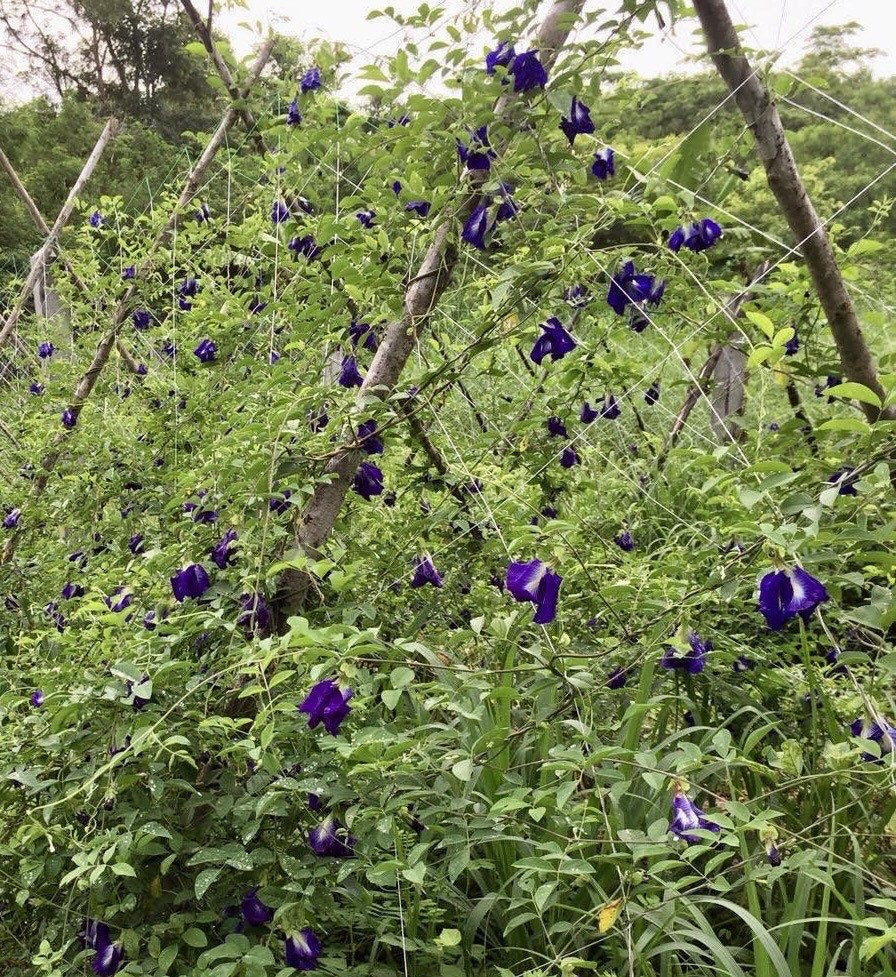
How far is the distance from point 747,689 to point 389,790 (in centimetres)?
87

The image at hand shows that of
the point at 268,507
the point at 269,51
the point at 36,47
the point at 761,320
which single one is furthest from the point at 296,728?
the point at 36,47

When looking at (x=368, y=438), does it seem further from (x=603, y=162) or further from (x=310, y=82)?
(x=310, y=82)

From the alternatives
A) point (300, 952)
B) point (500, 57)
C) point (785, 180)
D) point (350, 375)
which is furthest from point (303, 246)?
point (300, 952)

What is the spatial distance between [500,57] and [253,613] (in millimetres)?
823

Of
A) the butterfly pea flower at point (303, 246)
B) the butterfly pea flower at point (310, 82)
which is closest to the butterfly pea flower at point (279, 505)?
the butterfly pea flower at point (303, 246)

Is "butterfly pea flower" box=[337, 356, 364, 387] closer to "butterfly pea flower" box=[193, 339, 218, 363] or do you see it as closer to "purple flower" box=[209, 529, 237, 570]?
"purple flower" box=[209, 529, 237, 570]

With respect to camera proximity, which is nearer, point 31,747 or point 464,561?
point 31,747

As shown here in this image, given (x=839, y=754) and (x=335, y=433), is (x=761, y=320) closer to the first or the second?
(x=839, y=754)

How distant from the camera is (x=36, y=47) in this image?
35.3 feet

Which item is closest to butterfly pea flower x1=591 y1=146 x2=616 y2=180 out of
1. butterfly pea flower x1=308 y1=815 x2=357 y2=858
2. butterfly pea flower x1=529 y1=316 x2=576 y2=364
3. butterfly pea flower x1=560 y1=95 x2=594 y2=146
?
butterfly pea flower x1=560 y1=95 x2=594 y2=146

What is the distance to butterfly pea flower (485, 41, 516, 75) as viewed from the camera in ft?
3.75

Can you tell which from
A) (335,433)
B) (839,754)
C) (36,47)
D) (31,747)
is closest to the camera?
(839,754)

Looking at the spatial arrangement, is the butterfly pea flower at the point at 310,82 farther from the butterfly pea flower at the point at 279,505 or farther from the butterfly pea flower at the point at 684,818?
the butterfly pea flower at the point at 684,818

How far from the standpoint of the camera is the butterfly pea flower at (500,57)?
1142 millimetres
